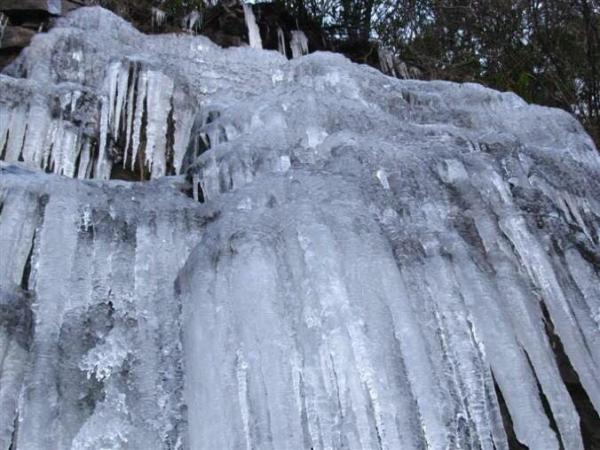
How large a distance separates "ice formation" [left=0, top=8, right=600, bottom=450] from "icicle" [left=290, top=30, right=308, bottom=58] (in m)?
2.57

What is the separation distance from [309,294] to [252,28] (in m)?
3.91

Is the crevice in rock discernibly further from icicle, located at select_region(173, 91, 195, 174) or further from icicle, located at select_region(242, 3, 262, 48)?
icicle, located at select_region(242, 3, 262, 48)

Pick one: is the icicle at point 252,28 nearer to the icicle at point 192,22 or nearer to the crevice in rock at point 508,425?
the icicle at point 192,22

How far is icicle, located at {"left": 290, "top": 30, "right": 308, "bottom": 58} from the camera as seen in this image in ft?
19.9

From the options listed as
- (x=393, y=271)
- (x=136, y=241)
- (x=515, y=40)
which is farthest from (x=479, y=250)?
(x=515, y=40)

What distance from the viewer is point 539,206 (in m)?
2.95

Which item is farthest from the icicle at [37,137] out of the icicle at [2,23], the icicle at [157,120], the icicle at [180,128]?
the icicle at [2,23]

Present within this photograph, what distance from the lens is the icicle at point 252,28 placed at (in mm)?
5785

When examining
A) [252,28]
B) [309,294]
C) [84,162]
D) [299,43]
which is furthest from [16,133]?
[299,43]

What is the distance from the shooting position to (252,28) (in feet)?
19.3

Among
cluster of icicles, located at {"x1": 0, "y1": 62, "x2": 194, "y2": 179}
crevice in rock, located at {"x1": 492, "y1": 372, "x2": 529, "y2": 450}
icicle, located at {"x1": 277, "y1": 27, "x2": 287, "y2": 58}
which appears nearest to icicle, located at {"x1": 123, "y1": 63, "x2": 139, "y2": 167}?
cluster of icicles, located at {"x1": 0, "y1": 62, "x2": 194, "y2": 179}

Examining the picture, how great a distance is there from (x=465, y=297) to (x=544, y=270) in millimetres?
376

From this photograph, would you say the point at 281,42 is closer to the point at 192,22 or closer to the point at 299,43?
the point at 299,43

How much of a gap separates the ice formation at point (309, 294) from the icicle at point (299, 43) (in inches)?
101
